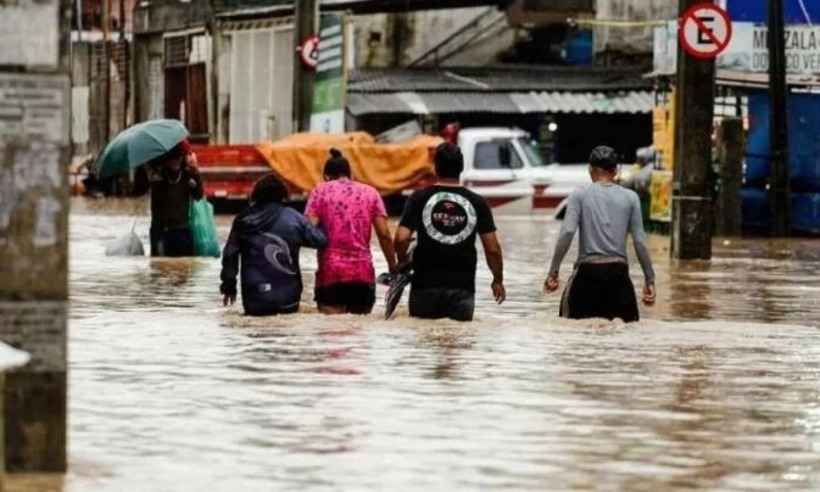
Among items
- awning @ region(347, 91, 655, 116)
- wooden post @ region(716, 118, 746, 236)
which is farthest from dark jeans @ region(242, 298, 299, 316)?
awning @ region(347, 91, 655, 116)

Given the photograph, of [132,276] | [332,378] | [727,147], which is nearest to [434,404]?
[332,378]

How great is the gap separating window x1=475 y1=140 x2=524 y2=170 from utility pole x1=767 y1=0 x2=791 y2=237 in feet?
27.1

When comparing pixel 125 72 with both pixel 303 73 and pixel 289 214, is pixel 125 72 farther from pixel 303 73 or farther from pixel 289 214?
pixel 289 214

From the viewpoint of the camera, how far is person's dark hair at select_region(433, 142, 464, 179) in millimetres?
16281

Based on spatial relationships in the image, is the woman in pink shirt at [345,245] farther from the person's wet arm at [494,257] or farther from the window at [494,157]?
the window at [494,157]

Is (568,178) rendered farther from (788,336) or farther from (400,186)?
(788,336)

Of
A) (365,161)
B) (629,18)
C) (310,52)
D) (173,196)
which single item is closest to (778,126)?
(365,161)

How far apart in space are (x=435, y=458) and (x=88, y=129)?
60.2m

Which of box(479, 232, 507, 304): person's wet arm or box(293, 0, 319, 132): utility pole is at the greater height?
box(293, 0, 319, 132): utility pole

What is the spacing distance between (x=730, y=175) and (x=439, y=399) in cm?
2352

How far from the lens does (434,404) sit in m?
12.3

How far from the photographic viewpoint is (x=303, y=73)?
4891cm

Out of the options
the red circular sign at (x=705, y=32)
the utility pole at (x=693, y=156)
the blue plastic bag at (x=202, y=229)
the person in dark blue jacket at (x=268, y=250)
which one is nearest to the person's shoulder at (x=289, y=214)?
the person in dark blue jacket at (x=268, y=250)

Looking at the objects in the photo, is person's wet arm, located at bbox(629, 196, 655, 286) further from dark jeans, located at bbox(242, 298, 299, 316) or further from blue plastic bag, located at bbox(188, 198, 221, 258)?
blue plastic bag, located at bbox(188, 198, 221, 258)
